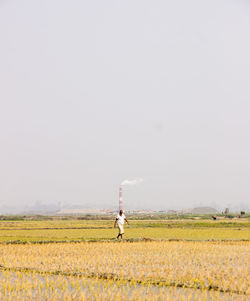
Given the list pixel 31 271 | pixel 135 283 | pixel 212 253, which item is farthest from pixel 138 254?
pixel 135 283

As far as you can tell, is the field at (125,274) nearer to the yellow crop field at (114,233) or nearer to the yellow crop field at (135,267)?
the yellow crop field at (135,267)

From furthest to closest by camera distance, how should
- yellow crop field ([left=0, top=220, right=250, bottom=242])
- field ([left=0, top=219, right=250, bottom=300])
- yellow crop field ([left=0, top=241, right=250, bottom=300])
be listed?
yellow crop field ([left=0, top=220, right=250, bottom=242]) → yellow crop field ([left=0, top=241, right=250, bottom=300]) → field ([left=0, top=219, right=250, bottom=300])

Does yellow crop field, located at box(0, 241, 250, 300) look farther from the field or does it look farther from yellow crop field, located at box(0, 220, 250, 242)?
yellow crop field, located at box(0, 220, 250, 242)

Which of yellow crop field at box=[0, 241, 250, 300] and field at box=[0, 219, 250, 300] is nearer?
field at box=[0, 219, 250, 300]

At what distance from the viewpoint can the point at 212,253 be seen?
14.8 m

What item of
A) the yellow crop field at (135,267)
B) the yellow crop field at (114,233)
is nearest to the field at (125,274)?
the yellow crop field at (135,267)

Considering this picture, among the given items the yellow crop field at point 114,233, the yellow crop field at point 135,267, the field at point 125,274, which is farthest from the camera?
the yellow crop field at point 114,233

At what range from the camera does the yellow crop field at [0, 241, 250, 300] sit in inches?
366

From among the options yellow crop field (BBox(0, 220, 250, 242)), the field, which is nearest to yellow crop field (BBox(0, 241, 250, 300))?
the field

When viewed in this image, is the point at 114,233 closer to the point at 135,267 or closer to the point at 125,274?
the point at 135,267

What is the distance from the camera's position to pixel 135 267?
1179 centimetres

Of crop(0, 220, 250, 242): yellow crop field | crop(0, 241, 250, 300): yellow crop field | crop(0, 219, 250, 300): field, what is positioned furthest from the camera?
crop(0, 220, 250, 242): yellow crop field

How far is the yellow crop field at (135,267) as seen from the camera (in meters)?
9.30

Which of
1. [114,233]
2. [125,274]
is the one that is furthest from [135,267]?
[114,233]
